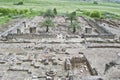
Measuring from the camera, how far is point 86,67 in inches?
949

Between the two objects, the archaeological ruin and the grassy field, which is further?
the grassy field

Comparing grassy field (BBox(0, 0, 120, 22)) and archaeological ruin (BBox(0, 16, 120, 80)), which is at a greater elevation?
archaeological ruin (BBox(0, 16, 120, 80))

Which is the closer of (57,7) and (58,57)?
(58,57)

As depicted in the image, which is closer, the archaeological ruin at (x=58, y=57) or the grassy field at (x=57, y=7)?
the archaeological ruin at (x=58, y=57)

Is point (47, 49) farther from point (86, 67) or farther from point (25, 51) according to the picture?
point (86, 67)

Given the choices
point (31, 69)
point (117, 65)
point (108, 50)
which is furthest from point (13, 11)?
point (117, 65)

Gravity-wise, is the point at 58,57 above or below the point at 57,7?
above

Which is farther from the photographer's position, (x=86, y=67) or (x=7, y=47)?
(x=7, y=47)

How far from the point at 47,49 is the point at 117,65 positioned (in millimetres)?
12560

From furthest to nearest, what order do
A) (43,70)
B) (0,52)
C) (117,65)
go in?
(0,52)
(43,70)
(117,65)

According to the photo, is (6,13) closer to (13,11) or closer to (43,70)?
(13,11)

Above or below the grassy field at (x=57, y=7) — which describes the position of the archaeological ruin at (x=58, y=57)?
above

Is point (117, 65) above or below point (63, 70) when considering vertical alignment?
above

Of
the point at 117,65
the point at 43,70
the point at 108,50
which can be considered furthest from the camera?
the point at 108,50
